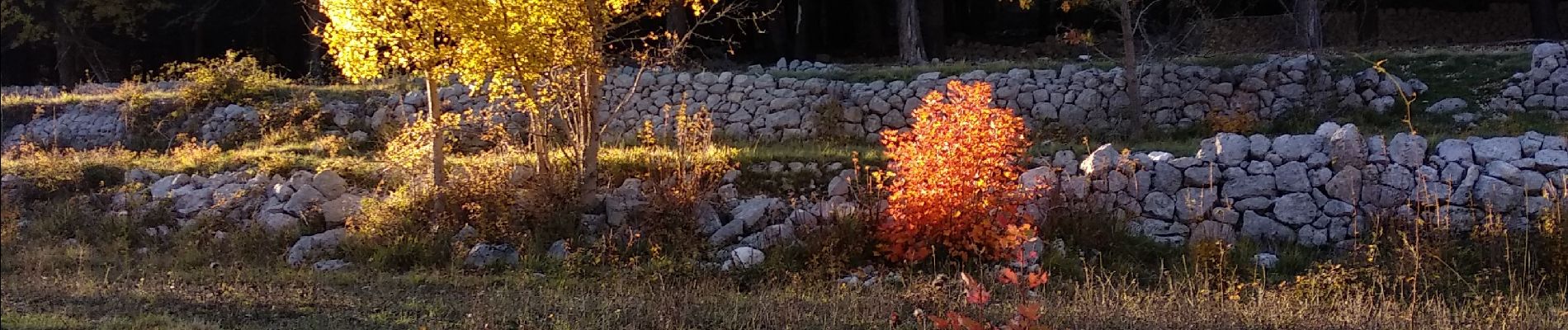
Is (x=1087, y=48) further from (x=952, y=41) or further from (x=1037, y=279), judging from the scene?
(x=1037, y=279)

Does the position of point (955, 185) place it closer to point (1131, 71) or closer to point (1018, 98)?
point (1131, 71)

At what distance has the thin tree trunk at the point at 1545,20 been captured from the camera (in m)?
22.2

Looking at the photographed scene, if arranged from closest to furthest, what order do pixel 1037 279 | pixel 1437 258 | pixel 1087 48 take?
pixel 1037 279
pixel 1437 258
pixel 1087 48

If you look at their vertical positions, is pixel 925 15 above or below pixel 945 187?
above

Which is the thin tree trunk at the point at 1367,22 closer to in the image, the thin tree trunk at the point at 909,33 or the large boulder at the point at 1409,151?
the thin tree trunk at the point at 909,33

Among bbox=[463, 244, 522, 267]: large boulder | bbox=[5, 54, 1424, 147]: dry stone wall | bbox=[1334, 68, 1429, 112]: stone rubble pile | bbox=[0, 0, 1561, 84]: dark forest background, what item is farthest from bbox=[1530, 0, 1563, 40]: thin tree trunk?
bbox=[463, 244, 522, 267]: large boulder

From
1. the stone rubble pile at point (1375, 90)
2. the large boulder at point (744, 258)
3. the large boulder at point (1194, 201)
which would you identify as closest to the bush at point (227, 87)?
the large boulder at point (744, 258)

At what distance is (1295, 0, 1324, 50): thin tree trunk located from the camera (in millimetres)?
17234

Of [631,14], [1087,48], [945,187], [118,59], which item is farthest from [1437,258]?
[118,59]

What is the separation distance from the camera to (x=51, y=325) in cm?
671

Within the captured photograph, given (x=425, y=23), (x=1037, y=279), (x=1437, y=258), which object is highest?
(x=425, y=23)

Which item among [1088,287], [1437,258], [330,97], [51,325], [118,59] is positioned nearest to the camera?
[51,325]

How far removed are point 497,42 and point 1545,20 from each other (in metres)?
21.1

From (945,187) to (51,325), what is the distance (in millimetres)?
6219
